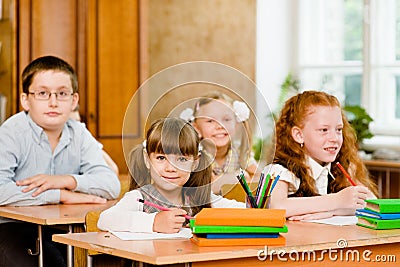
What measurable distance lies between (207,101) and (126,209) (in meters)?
0.67

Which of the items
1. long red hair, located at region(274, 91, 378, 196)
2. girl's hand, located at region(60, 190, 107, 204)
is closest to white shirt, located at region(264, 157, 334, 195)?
Answer: long red hair, located at region(274, 91, 378, 196)

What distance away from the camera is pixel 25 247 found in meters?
3.20

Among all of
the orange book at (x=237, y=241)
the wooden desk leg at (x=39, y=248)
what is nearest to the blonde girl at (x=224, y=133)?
the orange book at (x=237, y=241)

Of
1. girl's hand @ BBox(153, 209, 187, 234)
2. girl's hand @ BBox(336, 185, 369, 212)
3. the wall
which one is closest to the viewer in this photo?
girl's hand @ BBox(153, 209, 187, 234)

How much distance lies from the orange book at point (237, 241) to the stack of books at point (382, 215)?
432 millimetres

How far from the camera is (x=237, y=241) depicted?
7.55ft

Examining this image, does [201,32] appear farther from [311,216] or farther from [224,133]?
[311,216]

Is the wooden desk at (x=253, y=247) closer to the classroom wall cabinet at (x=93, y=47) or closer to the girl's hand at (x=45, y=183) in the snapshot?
the girl's hand at (x=45, y=183)

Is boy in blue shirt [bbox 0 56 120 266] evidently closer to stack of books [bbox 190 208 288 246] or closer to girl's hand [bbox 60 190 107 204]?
girl's hand [bbox 60 190 107 204]

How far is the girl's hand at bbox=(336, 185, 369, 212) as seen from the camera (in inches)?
113

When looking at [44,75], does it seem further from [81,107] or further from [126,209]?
[81,107]

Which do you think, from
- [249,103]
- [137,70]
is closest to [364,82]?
[137,70]

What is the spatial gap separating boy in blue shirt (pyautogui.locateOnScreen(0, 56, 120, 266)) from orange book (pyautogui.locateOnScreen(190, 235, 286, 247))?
1.15 metres

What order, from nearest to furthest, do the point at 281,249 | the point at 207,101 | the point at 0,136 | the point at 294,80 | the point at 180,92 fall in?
the point at 281,249, the point at 180,92, the point at 207,101, the point at 0,136, the point at 294,80
